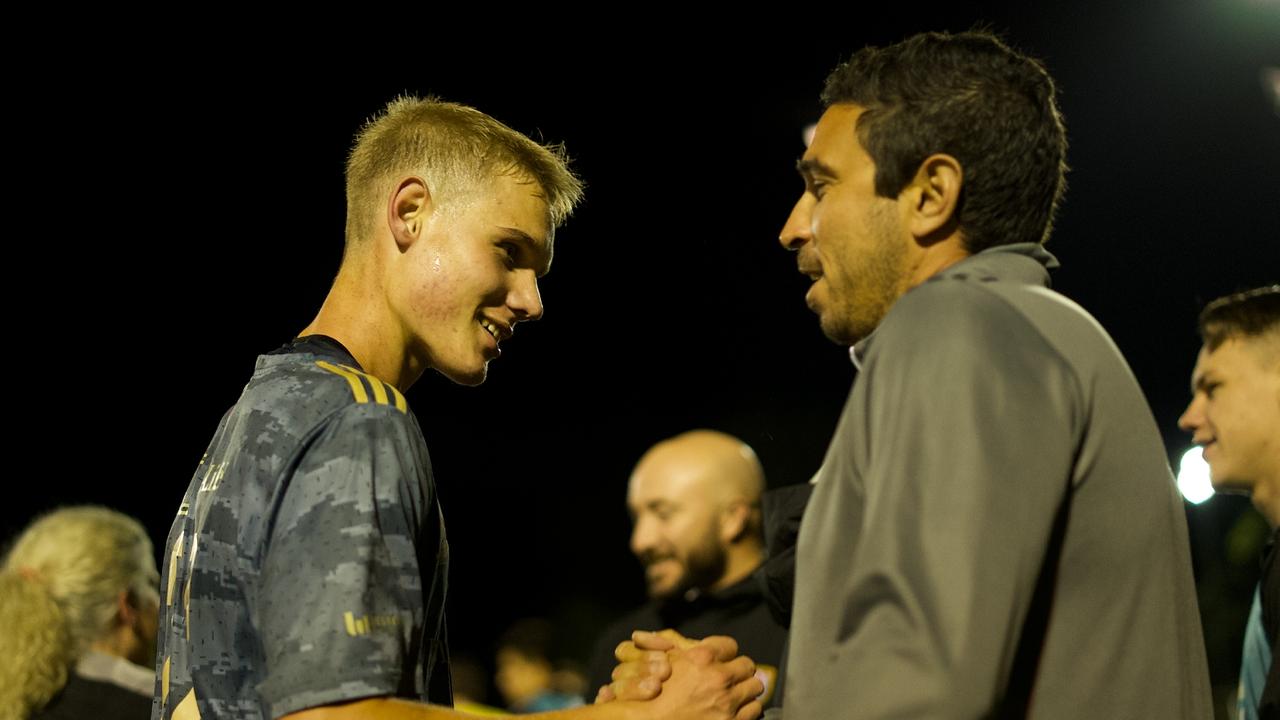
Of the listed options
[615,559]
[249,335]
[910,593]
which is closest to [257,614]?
[910,593]

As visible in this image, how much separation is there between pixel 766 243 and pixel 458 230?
654 centimetres

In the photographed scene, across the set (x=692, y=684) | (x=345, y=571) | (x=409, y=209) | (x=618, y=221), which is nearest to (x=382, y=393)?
(x=345, y=571)

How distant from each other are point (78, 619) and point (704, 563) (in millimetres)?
1765

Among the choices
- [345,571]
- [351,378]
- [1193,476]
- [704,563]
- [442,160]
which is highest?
[442,160]

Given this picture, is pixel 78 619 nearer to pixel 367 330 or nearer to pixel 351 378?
pixel 367 330

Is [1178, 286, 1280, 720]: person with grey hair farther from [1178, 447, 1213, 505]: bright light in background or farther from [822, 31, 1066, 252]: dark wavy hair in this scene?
[822, 31, 1066, 252]: dark wavy hair

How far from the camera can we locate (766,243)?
820cm

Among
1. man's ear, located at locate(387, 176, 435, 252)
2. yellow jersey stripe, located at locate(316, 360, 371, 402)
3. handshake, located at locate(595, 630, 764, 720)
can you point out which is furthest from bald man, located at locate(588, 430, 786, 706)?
yellow jersey stripe, located at locate(316, 360, 371, 402)

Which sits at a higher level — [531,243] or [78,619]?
[531,243]

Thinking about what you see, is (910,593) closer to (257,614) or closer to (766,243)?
(257,614)

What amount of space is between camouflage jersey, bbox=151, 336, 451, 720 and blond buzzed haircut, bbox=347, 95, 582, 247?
13.5 inches

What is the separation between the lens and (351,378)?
1.56 m

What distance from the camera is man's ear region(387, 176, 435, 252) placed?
1789 mm

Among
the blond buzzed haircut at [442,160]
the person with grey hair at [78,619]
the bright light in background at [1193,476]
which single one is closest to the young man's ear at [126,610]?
the person with grey hair at [78,619]
